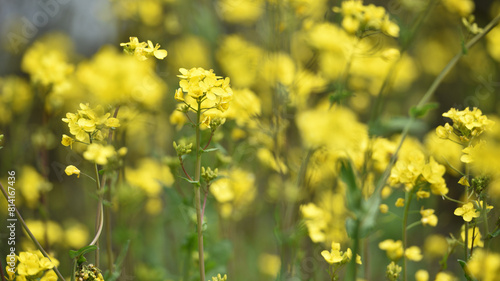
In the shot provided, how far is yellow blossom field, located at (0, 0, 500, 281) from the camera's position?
4.27 feet

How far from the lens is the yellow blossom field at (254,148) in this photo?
1.30 metres

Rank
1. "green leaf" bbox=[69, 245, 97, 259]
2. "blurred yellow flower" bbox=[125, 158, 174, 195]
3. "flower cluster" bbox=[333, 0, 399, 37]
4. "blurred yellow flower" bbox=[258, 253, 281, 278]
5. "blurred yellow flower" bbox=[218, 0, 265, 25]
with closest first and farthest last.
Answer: "green leaf" bbox=[69, 245, 97, 259]
"flower cluster" bbox=[333, 0, 399, 37]
"blurred yellow flower" bbox=[125, 158, 174, 195]
"blurred yellow flower" bbox=[258, 253, 281, 278]
"blurred yellow flower" bbox=[218, 0, 265, 25]

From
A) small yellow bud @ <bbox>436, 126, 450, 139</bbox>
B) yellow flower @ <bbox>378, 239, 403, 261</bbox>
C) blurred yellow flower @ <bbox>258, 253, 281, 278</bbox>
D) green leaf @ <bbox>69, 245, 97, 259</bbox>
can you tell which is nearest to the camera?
green leaf @ <bbox>69, 245, 97, 259</bbox>

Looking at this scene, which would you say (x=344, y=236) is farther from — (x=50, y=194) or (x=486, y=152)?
(x=50, y=194)

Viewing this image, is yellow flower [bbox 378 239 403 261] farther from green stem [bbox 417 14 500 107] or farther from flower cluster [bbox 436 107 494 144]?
green stem [bbox 417 14 500 107]

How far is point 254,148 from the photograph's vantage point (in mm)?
2121

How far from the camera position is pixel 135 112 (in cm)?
191

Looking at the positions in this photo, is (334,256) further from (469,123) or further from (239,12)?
(239,12)

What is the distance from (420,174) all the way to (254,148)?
0.92 meters

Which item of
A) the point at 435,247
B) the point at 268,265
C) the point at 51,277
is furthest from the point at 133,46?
the point at 435,247

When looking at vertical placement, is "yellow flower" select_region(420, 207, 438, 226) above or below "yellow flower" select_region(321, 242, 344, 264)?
above

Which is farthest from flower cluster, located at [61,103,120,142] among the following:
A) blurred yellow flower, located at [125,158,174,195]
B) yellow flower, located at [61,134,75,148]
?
blurred yellow flower, located at [125,158,174,195]

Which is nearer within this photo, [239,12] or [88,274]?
[88,274]

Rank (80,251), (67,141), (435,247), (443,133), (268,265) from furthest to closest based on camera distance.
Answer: (268,265)
(435,247)
(443,133)
(67,141)
(80,251)
